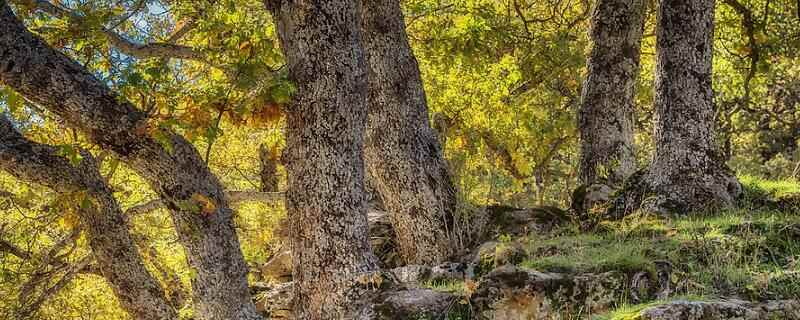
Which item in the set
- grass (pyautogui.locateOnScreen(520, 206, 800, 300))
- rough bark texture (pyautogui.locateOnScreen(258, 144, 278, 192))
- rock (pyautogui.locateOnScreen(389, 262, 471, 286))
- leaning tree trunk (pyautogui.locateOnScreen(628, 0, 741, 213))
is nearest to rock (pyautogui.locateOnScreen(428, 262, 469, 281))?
rock (pyautogui.locateOnScreen(389, 262, 471, 286))

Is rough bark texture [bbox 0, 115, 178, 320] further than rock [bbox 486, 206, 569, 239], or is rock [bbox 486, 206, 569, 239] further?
rock [bbox 486, 206, 569, 239]

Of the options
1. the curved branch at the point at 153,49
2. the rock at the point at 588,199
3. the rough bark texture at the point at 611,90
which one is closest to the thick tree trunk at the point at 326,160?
the curved branch at the point at 153,49

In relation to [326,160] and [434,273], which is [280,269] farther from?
[326,160]

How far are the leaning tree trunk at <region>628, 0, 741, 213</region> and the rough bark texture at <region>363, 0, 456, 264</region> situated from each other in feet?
7.78

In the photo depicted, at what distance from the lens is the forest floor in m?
6.34

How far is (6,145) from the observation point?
741 centimetres

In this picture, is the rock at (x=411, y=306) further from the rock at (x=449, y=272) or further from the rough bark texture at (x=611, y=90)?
the rough bark texture at (x=611, y=90)

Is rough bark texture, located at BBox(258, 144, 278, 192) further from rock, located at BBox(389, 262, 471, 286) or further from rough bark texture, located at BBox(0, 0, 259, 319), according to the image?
rough bark texture, located at BBox(0, 0, 259, 319)

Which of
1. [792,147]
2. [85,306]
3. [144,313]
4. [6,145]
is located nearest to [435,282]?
A: [144,313]

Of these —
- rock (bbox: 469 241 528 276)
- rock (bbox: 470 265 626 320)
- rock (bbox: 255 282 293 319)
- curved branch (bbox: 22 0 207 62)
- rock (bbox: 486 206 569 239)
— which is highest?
curved branch (bbox: 22 0 207 62)

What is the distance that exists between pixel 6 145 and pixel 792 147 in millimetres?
30703

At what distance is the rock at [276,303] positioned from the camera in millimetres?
10695

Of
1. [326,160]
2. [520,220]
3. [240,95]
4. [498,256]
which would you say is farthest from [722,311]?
[520,220]

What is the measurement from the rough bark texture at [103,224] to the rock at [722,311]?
15.8ft
